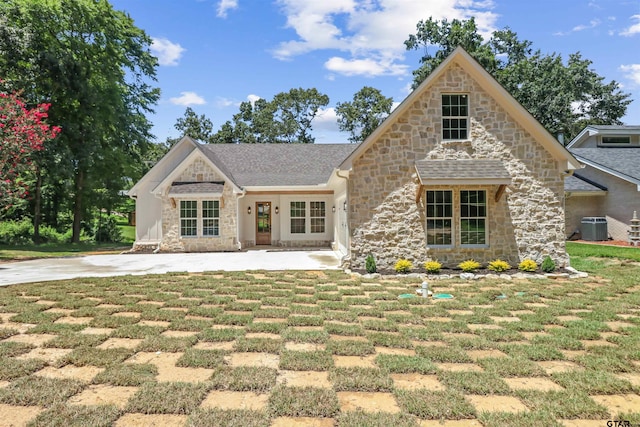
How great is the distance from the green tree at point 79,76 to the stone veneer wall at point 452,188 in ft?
54.8

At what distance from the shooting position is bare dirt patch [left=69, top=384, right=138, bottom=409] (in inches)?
133

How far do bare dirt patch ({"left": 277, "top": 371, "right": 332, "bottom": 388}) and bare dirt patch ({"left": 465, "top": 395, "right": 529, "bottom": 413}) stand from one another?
141 centimetres

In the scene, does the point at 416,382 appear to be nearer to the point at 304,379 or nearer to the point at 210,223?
the point at 304,379

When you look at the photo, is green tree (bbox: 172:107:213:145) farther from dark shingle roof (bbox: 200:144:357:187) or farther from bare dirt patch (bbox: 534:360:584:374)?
bare dirt patch (bbox: 534:360:584:374)

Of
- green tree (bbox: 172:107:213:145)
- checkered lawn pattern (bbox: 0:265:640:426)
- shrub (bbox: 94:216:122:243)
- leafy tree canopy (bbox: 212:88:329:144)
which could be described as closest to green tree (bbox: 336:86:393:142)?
leafy tree canopy (bbox: 212:88:329:144)

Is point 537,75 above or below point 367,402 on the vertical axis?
above

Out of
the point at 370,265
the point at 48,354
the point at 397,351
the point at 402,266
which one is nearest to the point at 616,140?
the point at 402,266

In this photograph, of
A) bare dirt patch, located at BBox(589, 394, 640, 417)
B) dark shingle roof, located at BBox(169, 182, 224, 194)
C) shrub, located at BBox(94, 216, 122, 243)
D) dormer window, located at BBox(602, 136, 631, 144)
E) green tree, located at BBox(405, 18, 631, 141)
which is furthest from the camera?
green tree, located at BBox(405, 18, 631, 141)

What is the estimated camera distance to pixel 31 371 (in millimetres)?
4008

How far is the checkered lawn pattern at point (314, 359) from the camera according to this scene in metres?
3.23

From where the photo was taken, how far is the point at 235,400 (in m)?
3.44

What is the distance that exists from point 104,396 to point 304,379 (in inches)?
76.7

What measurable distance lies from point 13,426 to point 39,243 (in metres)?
23.2

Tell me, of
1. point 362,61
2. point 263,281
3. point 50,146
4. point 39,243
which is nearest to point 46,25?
point 50,146
